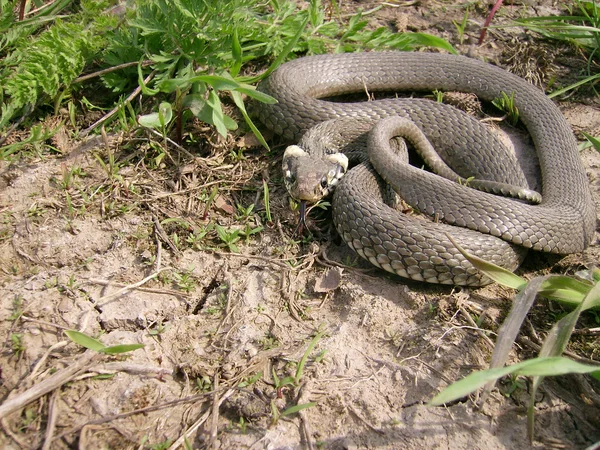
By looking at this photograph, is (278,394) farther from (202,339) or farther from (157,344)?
(157,344)

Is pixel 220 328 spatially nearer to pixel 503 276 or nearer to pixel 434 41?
pixel 503 276

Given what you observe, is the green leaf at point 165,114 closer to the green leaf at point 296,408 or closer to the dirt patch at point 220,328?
the dirt patch at point 220,328

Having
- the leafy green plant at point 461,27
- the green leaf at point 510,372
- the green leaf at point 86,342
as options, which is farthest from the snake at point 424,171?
the green leaf at point 86,342

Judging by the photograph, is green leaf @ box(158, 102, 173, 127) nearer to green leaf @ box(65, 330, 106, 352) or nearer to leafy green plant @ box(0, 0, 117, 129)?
leafy green plant @ box(0, 0, 117, 129)

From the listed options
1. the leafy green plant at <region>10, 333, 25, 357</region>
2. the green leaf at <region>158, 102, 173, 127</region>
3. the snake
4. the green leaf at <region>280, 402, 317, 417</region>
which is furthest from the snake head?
the leafy green plant at <region>10, 333, 25, 357</region>

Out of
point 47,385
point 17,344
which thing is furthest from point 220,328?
point 17,344

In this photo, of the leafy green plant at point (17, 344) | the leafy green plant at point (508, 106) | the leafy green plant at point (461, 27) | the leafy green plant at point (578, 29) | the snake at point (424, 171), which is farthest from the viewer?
the leafy green plant at point (461, 27)
